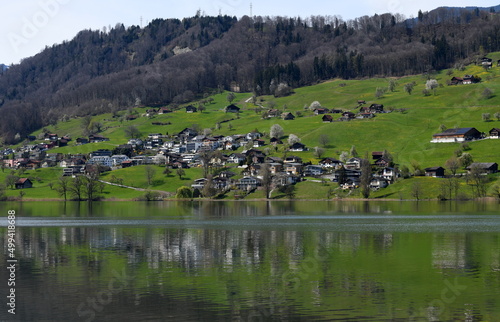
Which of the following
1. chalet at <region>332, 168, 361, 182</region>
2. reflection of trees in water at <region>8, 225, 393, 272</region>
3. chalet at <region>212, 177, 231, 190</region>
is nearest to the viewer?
reflection of trees in water at <region>8, 225, 393, 272</region>

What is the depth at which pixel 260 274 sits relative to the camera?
4275 cm

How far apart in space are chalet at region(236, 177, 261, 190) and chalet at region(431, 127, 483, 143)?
2467 inches

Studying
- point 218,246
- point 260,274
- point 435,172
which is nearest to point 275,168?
point 435,172

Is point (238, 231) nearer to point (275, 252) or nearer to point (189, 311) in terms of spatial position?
point (275, 252)

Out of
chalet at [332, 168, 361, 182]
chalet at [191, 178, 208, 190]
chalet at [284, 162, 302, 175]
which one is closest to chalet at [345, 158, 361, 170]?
chalet at [332, 168, 361, 182]

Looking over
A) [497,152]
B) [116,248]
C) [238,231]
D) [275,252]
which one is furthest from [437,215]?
[497,152]

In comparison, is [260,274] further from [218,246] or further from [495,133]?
[495,133]

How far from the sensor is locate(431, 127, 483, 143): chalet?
186 m

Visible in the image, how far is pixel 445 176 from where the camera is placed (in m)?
159

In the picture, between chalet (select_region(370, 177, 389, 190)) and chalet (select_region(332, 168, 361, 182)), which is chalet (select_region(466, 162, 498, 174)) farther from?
chalet (select_region(332, 168, 361, 182))

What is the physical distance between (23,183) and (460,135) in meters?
141

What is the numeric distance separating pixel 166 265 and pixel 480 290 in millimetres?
23781

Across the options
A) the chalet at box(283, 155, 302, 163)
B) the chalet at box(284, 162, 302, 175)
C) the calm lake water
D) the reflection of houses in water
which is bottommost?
the reflection of houses in water

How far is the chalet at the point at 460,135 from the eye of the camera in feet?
611
